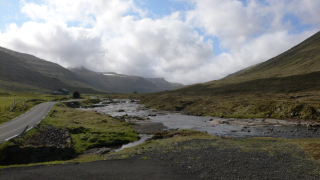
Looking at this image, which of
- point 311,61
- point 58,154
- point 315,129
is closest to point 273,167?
point 58,154

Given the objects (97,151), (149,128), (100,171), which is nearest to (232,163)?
(100,171)

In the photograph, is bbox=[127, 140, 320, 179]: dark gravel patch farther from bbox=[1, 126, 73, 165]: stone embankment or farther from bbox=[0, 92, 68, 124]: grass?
bbox=[0, 92, 68, 124]: grass

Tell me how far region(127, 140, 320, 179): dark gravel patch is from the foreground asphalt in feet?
6.44

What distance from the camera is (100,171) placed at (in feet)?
59.1

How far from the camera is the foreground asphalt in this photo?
1650cm

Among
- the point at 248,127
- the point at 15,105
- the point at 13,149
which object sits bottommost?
the point at 248,127

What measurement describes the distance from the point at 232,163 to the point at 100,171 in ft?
45.3

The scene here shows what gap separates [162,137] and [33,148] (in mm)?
22749

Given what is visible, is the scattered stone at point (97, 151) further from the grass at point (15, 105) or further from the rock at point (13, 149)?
the grass at point (15, 105)

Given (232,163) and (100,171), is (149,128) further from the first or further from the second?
(100,171)

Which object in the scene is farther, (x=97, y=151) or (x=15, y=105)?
(x=15, y=105)

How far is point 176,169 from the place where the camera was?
19.0m

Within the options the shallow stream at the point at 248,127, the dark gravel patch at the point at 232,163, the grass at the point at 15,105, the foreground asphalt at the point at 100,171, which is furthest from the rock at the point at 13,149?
the shallow stream at the point at 248,127

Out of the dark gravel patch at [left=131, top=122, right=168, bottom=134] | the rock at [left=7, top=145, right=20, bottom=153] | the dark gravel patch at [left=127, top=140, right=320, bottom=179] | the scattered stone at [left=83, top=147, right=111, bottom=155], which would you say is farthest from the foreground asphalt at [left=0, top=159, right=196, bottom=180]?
the dark gravel patch at [left=131, top=122, right=168, bottom=134]
